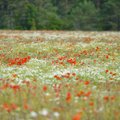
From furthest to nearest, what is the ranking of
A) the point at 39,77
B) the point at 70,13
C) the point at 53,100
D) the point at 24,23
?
the point at 70,13
the point at 24,23
the point at 39,77
the point at 53,100

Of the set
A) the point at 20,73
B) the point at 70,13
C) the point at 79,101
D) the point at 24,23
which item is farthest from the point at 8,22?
the point at 79,101

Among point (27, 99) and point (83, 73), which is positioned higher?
point (27, 99)

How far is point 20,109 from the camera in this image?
22.6 feet

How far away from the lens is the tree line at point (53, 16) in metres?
78.0

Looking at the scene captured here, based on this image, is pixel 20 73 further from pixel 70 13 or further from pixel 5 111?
pixel 70 13

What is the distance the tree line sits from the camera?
7800cm

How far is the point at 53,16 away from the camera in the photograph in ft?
266

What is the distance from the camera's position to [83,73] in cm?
1198

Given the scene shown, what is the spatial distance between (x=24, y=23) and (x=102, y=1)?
26.2 metres

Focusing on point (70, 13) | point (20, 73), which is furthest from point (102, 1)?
point (20, 73)

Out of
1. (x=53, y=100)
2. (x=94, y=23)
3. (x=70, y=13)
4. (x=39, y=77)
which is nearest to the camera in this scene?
(x=53, y=100)

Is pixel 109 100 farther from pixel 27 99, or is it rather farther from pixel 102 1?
pixel 102 1

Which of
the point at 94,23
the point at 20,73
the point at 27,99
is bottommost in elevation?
the point at 94,23

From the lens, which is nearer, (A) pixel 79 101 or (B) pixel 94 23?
(A) pixel 79 101
